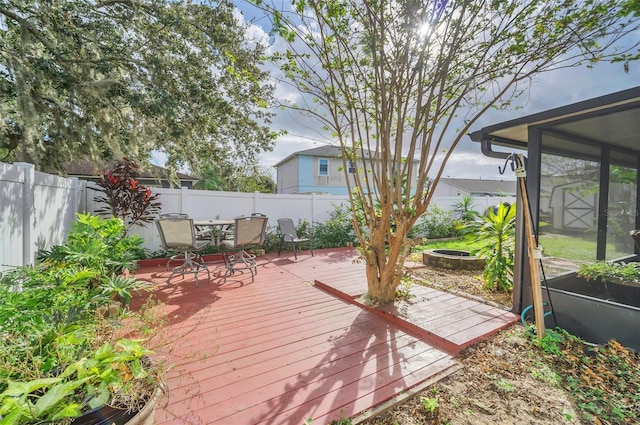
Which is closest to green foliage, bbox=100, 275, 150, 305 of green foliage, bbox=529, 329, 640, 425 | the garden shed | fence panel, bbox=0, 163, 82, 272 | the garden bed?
fence panel, bbox=0, 163, 82, 272

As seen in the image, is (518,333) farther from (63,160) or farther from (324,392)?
(63,160)

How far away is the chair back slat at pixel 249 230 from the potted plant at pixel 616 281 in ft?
14.4

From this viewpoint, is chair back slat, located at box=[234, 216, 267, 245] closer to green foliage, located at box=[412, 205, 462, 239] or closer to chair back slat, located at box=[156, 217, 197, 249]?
chair back slat, located at box=[156, 217, 197, 249]

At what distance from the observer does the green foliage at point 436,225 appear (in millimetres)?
9031

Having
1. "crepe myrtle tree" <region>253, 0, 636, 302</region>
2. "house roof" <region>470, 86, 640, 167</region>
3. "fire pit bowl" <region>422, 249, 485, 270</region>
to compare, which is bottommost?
"fire pit bowl" <region>422, 249, 485, 270</region>

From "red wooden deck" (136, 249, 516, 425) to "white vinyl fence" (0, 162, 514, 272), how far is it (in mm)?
1505

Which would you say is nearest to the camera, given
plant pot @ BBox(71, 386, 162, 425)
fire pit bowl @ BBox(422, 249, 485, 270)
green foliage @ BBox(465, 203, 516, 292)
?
plant pot @ BBox(71, 386, 162, 425)

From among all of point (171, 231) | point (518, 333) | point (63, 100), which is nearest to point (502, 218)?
point (518, 333)

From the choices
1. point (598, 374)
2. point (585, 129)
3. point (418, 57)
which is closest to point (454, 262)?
point (585, 129)

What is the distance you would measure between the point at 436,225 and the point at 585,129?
624 cm

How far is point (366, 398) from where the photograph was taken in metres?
1.84

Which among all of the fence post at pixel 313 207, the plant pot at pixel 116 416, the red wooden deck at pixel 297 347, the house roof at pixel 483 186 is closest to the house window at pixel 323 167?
the fence post at pixel 313 207

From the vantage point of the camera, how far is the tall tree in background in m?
4.77

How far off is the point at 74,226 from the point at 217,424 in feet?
9.74
